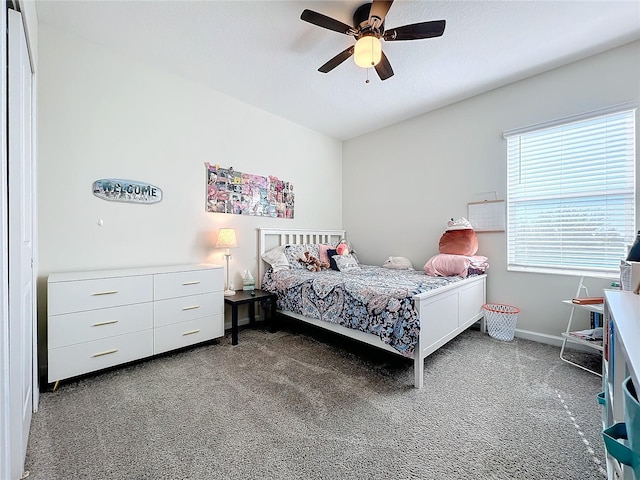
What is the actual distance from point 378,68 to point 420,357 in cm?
225

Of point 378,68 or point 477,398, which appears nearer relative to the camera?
point 477,398

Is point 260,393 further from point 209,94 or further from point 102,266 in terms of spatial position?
point 209,94

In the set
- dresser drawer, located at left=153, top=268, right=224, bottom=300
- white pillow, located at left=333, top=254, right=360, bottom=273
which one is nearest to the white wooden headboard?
white pillow, located at left=333, top=254, right=360, bottom=273

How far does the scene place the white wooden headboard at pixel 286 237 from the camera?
3.54 meters

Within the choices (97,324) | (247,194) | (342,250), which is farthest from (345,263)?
(97,324)

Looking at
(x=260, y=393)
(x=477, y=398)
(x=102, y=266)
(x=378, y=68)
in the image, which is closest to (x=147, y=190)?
(x=102, y=266)

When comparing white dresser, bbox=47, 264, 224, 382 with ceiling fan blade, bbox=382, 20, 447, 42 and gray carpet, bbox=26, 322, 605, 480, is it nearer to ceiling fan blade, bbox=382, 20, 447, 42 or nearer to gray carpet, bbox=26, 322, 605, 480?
gray carpet, bbox=26, 322, 605, 480

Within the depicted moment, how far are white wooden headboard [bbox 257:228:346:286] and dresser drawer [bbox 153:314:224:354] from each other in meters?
0.91

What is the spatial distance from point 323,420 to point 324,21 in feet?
8.16

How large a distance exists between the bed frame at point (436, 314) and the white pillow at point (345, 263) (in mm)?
878

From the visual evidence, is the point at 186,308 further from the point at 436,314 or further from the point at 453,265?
the point at 453,265

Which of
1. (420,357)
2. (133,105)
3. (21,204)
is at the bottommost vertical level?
(420,357)

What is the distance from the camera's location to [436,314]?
7.14 feet

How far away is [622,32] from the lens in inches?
88.0
